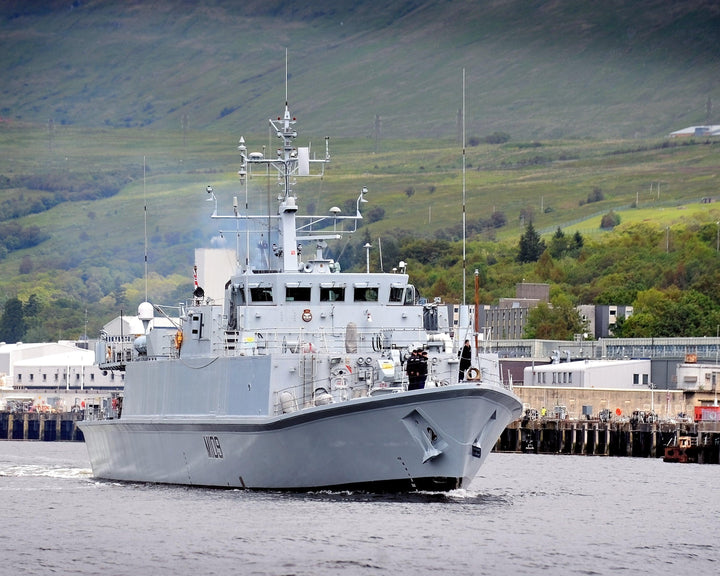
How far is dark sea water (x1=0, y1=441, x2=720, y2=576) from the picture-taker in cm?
2894

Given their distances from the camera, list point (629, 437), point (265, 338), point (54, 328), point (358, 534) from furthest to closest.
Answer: point (54, 328)
point (629, 437)
point (265, 338)
point (358, 534)

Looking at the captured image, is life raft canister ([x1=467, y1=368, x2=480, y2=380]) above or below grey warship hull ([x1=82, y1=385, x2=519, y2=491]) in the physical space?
above

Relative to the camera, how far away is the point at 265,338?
1531 inches

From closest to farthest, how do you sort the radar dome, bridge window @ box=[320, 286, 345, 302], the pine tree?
1. bridge window @ box=[320, 286, 345, 302]
2. the radar dome
3. the pine tree

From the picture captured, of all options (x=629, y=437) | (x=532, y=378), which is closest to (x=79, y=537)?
(x=629, y=437)

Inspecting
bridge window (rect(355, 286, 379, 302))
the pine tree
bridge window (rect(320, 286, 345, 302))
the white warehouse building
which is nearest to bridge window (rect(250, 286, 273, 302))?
bridge window (rect(320, 286, 345, 302))

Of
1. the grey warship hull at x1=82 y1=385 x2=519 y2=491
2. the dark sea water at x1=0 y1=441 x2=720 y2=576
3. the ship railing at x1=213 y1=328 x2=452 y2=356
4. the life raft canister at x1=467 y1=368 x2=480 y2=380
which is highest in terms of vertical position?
the ship railing at x1=213 y1=328 x2=452 y2=356

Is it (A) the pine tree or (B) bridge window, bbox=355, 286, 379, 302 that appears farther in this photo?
(A) the pine tree

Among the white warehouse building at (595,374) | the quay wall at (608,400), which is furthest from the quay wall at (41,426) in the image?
the quay wall at (608,400)

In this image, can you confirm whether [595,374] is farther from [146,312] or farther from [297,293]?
[297,293]

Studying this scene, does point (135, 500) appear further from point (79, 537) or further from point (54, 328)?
point (54, 328)

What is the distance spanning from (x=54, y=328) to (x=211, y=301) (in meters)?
145

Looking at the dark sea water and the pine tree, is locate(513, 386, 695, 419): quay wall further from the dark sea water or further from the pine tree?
the pine tree

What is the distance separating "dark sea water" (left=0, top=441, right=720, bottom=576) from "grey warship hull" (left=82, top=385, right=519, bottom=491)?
18.4 inches
